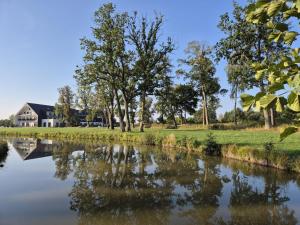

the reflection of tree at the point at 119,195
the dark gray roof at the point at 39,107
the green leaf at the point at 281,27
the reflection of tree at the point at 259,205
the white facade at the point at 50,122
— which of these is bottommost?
the reflection of tree at the point at 259,205

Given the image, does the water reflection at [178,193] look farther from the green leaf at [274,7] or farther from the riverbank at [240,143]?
the green leaf at [274,7]

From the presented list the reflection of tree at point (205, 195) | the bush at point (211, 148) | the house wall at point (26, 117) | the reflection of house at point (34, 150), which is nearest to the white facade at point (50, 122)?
the house wall at point (26, 117)

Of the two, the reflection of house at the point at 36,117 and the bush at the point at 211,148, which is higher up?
the reflection of house at the point at 36,117

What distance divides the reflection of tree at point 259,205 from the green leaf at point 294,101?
7.10 m

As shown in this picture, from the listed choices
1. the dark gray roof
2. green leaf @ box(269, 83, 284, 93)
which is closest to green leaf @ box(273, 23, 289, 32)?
green leaf @ box(269, 83, 284, 93)

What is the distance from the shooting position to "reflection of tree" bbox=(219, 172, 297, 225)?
797cm

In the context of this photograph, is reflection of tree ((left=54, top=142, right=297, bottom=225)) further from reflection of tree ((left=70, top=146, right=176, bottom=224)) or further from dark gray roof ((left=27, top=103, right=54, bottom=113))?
dark gray roof ((left=27, top=103, right=54, bottom=113))

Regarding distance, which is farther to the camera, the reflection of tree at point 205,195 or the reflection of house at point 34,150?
the reflection of house at point 34,150

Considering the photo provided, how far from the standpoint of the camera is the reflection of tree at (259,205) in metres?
7.97

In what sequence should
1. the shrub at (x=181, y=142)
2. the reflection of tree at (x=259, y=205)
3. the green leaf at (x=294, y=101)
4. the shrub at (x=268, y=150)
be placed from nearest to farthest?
the green leaf at (x=294, y=101), the reflection of tree at (x=259, y=205), the shrub at (x=268, y=150), the shrub at (x=181, y=142)

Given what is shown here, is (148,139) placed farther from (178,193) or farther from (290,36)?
(290,36)

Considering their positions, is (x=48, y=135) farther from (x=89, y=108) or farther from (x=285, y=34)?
(x=285, y=34)

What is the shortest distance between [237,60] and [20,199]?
31373 millimetres

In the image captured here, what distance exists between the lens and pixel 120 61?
40.6m
